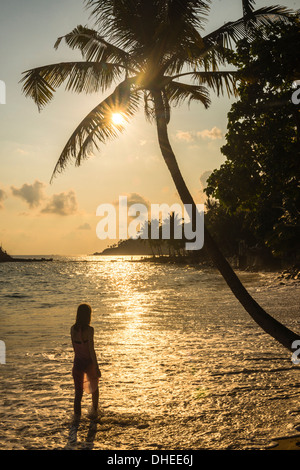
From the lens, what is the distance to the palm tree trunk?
698 cm

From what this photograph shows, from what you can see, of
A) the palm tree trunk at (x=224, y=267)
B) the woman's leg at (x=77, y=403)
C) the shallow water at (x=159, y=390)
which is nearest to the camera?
the shallow water at (x=159, y=390)

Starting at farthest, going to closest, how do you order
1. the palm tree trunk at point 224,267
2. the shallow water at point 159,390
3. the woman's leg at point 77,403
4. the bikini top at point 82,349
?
the palm tree trunk at point 224,267 → the woman's leg at point 77,403 → the bikini top at point 82,349 → the shallow water at point 159,390

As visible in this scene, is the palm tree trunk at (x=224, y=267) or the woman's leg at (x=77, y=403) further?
the palm tree trunk at (x=224, y=267)

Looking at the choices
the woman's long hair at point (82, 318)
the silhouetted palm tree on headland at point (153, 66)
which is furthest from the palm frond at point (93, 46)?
the woman's long hair at point (82, 318)

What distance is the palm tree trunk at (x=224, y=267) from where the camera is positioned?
22.9 feet

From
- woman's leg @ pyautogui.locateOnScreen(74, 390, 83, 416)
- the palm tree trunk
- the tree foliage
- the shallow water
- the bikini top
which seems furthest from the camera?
the tree foliage

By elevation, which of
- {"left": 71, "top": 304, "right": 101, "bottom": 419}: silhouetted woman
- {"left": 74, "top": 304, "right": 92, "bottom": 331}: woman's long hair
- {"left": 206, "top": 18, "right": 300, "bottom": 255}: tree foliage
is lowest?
{"left": 71, "top": 304, "right": 101, "bottom": 419}: silhouetted woman

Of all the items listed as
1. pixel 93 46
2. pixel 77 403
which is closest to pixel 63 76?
pixel 93 46

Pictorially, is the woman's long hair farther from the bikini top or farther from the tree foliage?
the tree foliage

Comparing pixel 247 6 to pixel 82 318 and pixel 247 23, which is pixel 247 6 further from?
pixel 82 318

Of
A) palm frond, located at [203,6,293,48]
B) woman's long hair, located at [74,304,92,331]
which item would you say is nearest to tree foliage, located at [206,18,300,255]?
palm frond, located at [203,6,293,48]

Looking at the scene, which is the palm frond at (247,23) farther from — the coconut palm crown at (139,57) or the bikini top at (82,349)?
the bikini top at (82,349)
